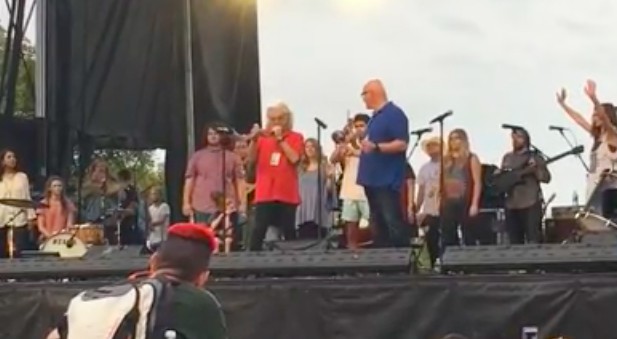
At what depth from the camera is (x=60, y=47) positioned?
12930 millimetres

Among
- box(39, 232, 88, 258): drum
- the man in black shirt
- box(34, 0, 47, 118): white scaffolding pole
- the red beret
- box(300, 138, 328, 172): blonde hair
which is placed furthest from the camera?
box(34, 0, 47, 118): white scaffolding pole

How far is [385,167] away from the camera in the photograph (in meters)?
9.56

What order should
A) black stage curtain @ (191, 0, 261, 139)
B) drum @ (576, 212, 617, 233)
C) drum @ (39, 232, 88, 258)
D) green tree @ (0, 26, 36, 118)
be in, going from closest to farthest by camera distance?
drum @ (576, 212, 617, 233)
drum @ (39, 232, 88, 258)
black stage curtain @ (191, 0, 261, 139)
green tree @ (0, 26, 36, 118)

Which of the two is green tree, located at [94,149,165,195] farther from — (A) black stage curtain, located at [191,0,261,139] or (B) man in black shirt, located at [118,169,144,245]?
(A) black stage curtain, located at [191,0,261,139]

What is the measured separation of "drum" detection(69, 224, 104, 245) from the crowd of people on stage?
320mm

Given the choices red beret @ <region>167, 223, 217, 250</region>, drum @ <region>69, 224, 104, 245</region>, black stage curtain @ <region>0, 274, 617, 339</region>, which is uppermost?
red beret @ <region>167, 223, 217, 250</region>

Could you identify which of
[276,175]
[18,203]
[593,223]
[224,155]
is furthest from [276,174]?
[18,203]

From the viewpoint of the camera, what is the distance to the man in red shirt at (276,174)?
10.1 m

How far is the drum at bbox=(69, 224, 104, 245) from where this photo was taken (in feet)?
36.9

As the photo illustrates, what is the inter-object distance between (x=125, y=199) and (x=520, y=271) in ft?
16.9

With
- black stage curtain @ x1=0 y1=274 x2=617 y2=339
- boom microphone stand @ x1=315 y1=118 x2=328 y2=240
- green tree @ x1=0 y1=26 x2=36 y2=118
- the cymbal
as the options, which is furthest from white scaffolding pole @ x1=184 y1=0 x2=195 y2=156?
black stage curtain @ x1=0 y1=274 x2=617 y2=339

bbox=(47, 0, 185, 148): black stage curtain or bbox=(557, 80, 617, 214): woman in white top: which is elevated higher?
bbox=(47, 0, 185, 148): black stage curtain

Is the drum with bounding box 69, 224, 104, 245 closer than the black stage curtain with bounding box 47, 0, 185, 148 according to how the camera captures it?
Yes

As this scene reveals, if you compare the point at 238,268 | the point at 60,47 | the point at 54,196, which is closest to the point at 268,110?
the point at 238,268
